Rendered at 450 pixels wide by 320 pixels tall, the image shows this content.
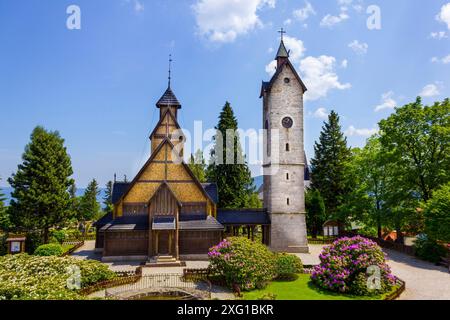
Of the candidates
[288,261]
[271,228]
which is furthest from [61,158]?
[288,261]

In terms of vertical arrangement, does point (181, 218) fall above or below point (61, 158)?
below

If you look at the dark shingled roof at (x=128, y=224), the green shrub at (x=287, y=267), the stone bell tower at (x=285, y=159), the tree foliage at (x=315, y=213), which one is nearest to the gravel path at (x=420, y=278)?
the green shrub at (x=287, y=267)

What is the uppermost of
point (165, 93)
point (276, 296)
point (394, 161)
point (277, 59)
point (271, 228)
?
point (277, 59)

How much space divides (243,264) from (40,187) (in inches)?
918

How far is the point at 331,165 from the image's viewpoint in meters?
44.9

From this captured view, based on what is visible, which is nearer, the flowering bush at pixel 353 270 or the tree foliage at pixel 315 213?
the flowering bush at pixel 353 270

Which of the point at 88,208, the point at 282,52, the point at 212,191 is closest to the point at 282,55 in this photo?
the point at 282,52

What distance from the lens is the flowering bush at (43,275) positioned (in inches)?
533

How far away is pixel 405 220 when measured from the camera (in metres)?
29.3

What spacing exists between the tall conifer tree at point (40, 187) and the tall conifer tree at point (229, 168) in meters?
18.2

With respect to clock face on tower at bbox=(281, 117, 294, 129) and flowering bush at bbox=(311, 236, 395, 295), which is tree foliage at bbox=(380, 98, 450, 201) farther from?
flowering bush at bbox=(311, 236, 395, 295)

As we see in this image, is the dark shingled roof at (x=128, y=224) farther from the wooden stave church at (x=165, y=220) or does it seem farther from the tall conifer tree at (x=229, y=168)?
the tall conifer tree at (x=229, y=168)
